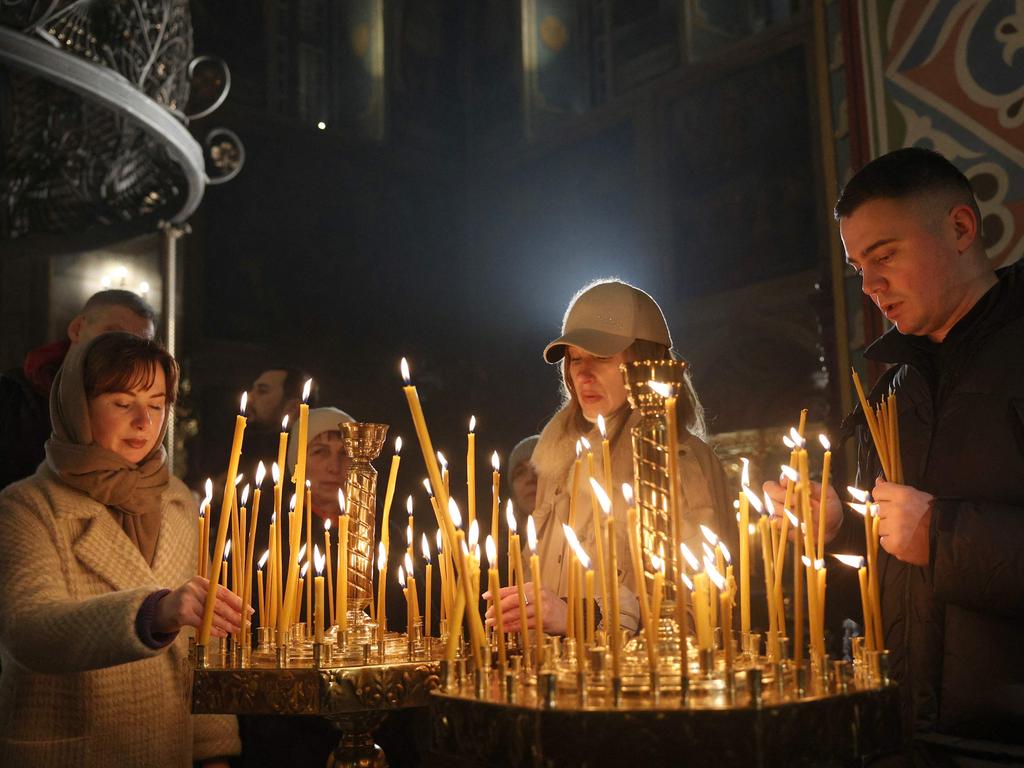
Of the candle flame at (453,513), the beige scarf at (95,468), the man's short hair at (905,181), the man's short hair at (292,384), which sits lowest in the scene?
the candle flame at (453,513)

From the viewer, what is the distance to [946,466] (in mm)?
1805

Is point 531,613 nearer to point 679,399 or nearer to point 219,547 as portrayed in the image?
point 219,547

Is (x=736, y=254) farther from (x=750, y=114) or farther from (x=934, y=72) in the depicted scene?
(x=934, y=72)

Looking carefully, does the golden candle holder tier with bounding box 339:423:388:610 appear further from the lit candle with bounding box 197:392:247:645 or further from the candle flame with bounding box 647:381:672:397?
the candle flame with bounding box 647:381:672:397

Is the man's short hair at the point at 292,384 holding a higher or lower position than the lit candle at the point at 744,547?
higher

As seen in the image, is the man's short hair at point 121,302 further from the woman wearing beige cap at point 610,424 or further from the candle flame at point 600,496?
the candle flame at point 600,496

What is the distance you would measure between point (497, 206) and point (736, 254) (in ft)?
11.6

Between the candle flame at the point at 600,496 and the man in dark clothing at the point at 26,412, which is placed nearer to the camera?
the candle flame at the point at 600,496

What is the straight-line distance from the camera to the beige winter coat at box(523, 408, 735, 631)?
7.25 feet

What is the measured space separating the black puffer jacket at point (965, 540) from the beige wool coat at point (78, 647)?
1.34 metres

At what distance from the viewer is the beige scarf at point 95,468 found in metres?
2.18

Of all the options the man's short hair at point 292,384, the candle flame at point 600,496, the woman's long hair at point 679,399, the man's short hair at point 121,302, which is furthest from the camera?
the man's short hair at point 292,384

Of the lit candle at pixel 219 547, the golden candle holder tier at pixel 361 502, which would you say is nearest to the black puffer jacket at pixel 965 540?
the golden candle holder tier at pixel 361 502

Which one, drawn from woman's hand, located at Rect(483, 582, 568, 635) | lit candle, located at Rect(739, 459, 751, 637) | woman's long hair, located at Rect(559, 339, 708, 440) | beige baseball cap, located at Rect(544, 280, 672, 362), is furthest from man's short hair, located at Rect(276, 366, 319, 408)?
lit candle, located at Rect(739, 459, 751, 637)
